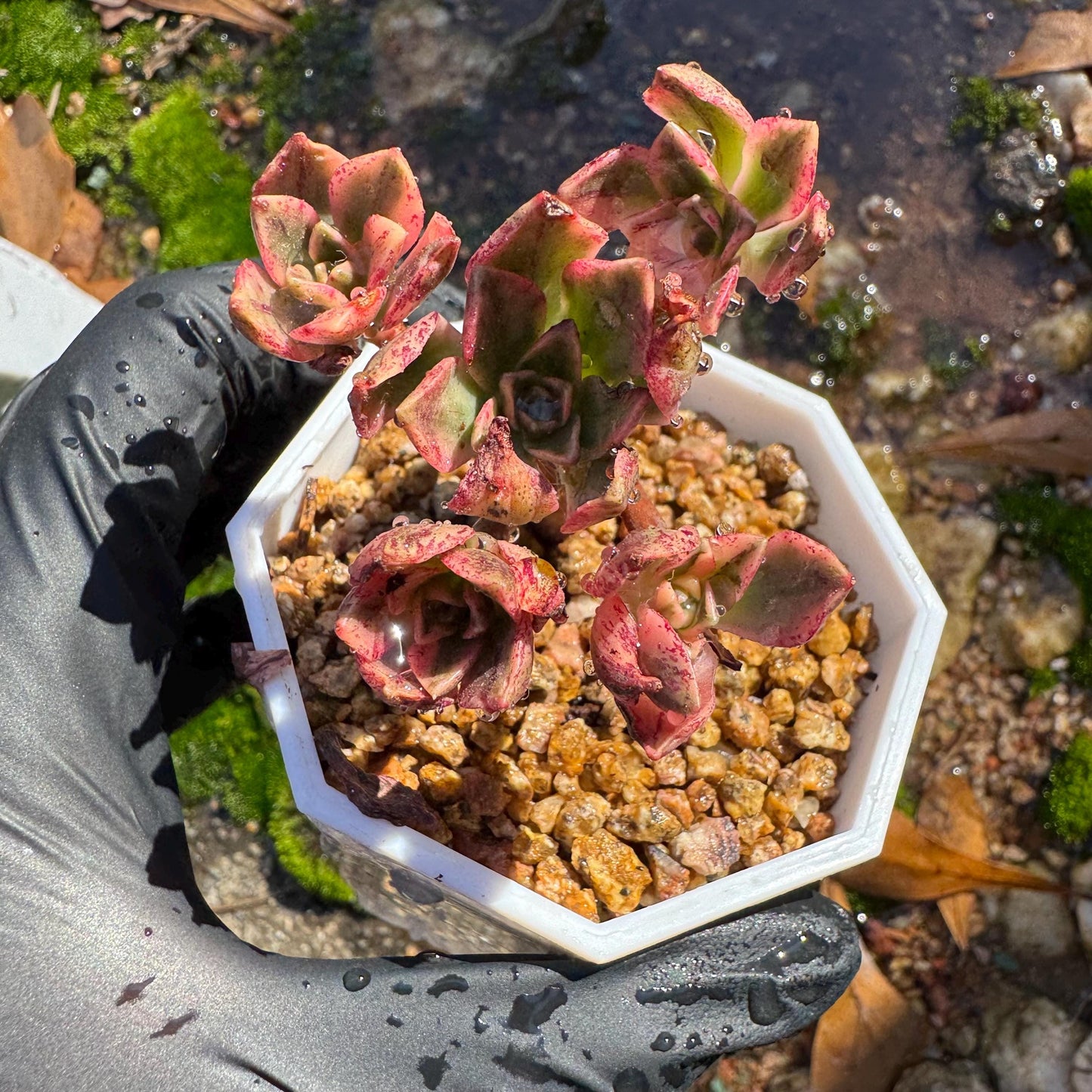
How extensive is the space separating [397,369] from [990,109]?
175cm

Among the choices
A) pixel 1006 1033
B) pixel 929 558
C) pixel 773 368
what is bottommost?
pixel 1006 1033

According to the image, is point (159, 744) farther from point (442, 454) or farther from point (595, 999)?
point (442, 454)

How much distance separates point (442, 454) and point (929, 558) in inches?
53.7

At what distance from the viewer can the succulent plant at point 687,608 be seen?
729 mm

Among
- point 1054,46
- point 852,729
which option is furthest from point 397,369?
point 1054,46

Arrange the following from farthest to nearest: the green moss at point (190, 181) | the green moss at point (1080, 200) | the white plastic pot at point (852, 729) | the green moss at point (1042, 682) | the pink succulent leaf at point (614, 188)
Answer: the green moss at point (190, 181) < the green moss at point (1080, 200) < the green moss at point (1042, 682) < the white plastic pot at point (852, 729) < the pink succulent leaf at point (614, 188)

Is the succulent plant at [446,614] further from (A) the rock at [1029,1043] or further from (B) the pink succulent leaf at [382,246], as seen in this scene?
(A) the rock at [1029,1043]

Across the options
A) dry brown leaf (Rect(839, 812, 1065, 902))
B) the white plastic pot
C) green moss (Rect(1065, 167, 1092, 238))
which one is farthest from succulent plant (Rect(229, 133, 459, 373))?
green moss (Rect(1065, 167, 1092, 238))

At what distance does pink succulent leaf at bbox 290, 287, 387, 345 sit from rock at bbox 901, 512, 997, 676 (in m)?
A: 1.39

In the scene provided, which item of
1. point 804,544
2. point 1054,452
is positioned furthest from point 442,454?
point 1054,452

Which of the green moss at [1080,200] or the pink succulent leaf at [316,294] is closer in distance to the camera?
the pink succulent leaf at [316,294]

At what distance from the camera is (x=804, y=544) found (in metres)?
0.81

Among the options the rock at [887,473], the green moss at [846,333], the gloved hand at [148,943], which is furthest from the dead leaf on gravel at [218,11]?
the rock at [887,473]

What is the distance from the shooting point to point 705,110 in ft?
2.43
